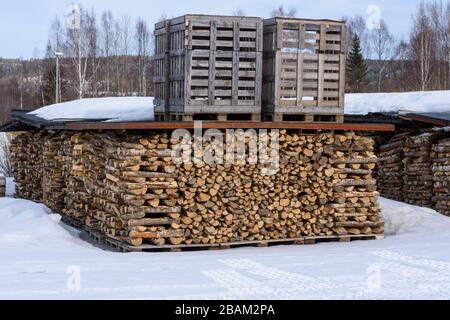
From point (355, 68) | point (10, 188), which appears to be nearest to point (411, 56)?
point (355, 68)

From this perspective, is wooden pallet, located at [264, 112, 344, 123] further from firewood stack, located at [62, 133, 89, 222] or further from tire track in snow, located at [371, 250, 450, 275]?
firewood stack, located at [62, 133, 89, 222]

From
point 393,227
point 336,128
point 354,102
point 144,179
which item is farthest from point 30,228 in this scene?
point 354,102

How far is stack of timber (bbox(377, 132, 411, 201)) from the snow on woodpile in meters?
0.87

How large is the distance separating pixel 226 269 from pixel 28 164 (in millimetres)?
14721

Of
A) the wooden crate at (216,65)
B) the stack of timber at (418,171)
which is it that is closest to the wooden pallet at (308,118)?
the wooden crate at (216,65)

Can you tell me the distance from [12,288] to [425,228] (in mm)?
9601

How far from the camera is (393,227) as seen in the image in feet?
57.2

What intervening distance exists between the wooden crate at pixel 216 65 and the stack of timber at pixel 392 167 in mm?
6618

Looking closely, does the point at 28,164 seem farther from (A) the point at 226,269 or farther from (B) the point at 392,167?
(A) the point at 226,269

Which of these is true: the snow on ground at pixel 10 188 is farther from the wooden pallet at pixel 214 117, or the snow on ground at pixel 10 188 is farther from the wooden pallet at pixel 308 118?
the wooden pallet at pixel 308 118

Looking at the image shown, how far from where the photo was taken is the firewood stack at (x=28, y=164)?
77.9 ft

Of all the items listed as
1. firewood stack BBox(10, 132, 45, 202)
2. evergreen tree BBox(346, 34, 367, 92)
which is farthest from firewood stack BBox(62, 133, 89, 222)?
evergreen tree BBox(346, 34, 367, 92)
